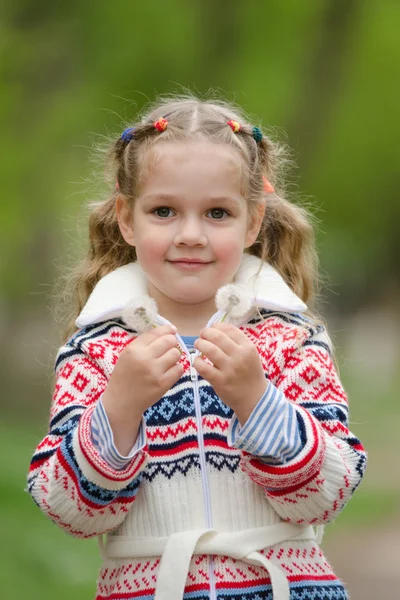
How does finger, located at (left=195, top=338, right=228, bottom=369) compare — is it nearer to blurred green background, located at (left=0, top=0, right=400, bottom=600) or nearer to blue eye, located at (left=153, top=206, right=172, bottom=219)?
blue eye, located at (left=153, top=206, right=172, bottom=219)

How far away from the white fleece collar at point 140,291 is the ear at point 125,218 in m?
0.11

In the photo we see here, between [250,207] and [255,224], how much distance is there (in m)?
0.07

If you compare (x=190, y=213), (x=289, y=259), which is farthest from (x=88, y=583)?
(x=190, y=213)

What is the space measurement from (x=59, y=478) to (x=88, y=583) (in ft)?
12.8

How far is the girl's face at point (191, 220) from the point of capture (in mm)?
3043

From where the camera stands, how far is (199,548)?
9.58 ft

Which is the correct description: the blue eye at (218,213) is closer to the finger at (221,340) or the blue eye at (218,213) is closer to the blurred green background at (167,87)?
the finger at (221,340)

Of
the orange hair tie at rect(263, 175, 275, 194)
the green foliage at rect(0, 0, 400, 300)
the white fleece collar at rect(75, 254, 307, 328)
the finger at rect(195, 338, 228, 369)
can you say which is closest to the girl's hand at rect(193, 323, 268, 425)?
the finger at rect(195, 338, 228, 369)

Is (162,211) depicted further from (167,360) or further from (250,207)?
(167,360)

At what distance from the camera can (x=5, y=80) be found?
9930 mm

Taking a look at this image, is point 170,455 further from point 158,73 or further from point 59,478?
point 158,73

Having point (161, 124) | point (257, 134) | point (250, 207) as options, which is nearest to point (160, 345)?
point (250, 207)

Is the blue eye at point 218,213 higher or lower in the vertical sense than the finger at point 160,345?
higher

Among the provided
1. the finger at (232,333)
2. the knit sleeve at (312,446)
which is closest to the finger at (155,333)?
the finger at (232,333)
